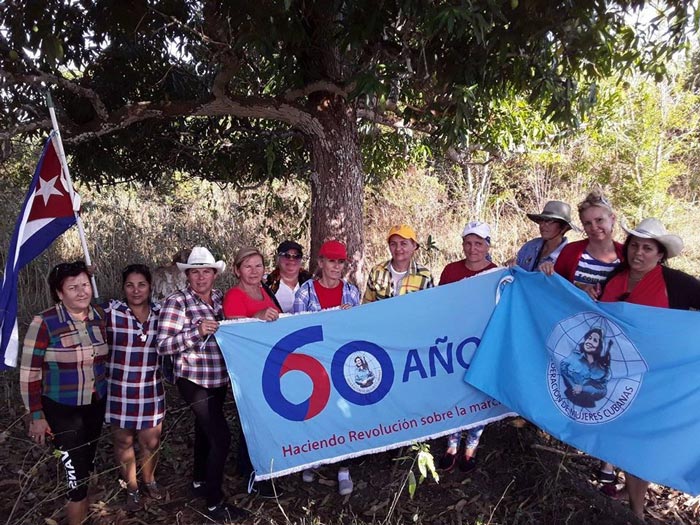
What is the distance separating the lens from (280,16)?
382 cm

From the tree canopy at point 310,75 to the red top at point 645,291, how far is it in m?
1.58

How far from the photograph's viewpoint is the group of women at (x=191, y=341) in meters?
3.19

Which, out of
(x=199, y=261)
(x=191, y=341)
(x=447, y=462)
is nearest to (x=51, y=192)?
(x=199, y=261)

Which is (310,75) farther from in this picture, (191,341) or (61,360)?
(61,360)

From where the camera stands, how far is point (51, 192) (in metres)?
3.78

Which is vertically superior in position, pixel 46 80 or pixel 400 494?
pixel 46 80

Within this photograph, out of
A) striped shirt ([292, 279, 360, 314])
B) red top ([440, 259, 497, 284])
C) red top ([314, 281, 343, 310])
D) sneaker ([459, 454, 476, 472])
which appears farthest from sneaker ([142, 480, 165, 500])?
red top ([440, 259, 497, 284])

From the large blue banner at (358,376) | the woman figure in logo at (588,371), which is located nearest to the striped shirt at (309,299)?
the large blue banner at (358,376)

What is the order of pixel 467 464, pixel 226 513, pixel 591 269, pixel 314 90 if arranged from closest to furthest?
pixel 226 513 < pixel 591 269 < pixel 467 464 < pixel 314 90

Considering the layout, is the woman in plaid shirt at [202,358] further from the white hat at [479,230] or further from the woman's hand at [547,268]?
the woman's hand at [547,268]

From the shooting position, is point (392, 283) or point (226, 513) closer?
point (226, 513)

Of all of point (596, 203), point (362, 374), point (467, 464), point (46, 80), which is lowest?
point (467, 464)

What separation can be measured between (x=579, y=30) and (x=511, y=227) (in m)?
6.88

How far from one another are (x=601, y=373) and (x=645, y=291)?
1.92ft
